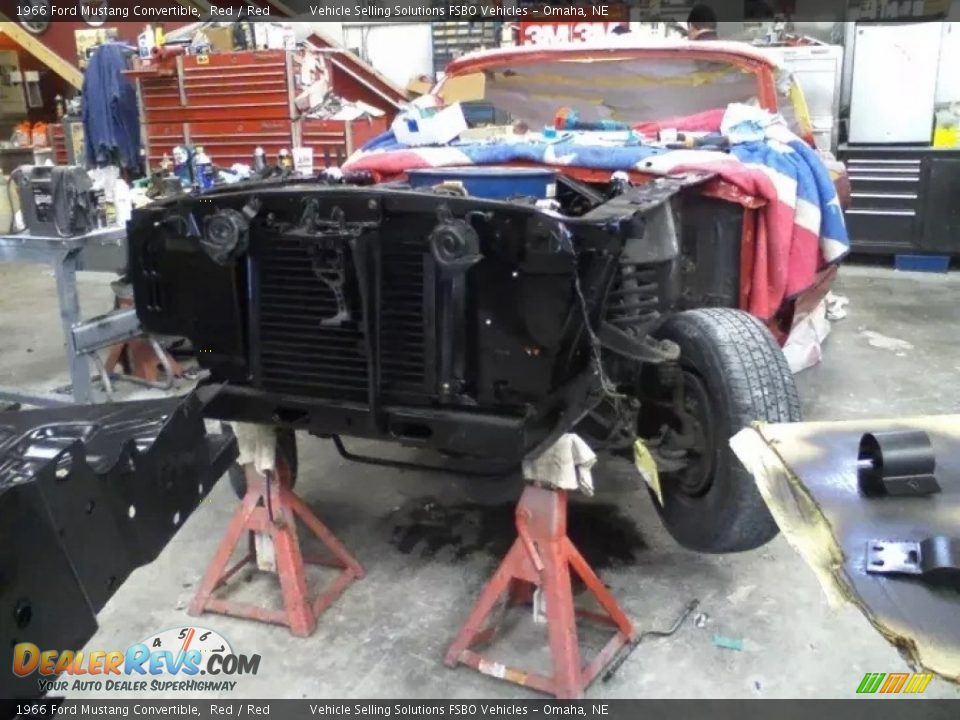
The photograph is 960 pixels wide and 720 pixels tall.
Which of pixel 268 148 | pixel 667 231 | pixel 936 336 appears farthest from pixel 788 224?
pixel 268 148

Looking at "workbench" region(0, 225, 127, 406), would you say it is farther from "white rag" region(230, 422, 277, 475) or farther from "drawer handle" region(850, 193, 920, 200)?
"drawer handle" region(850, 193, 920, 200)

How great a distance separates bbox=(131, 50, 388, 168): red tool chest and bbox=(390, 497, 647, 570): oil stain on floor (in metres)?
4.56

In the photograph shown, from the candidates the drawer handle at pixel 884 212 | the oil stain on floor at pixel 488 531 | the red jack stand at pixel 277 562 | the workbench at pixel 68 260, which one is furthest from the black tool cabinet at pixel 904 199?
the red jack stand at pixel 277 562

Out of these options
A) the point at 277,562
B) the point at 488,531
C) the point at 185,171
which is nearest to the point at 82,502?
the point at 277,562

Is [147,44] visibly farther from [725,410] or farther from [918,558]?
[918,558]

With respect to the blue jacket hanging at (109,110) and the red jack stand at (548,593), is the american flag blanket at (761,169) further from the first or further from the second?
the blue jacket hanging at (109,110)

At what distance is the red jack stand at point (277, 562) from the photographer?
2260 millimetres

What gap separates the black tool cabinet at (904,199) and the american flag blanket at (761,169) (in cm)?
395

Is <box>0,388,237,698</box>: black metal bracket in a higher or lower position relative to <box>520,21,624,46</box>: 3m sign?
lower

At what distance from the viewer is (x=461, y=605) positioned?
7.75ft

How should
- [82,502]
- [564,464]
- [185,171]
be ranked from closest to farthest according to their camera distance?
1. [82,502]
2. [564,464]
3. [185,171]

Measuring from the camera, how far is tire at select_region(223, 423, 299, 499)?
7.72 ft

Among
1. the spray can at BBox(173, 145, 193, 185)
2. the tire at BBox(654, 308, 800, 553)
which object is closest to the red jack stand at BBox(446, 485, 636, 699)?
the tire at BBox(654, 308, 800, 553)

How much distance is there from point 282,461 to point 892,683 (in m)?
1.65
